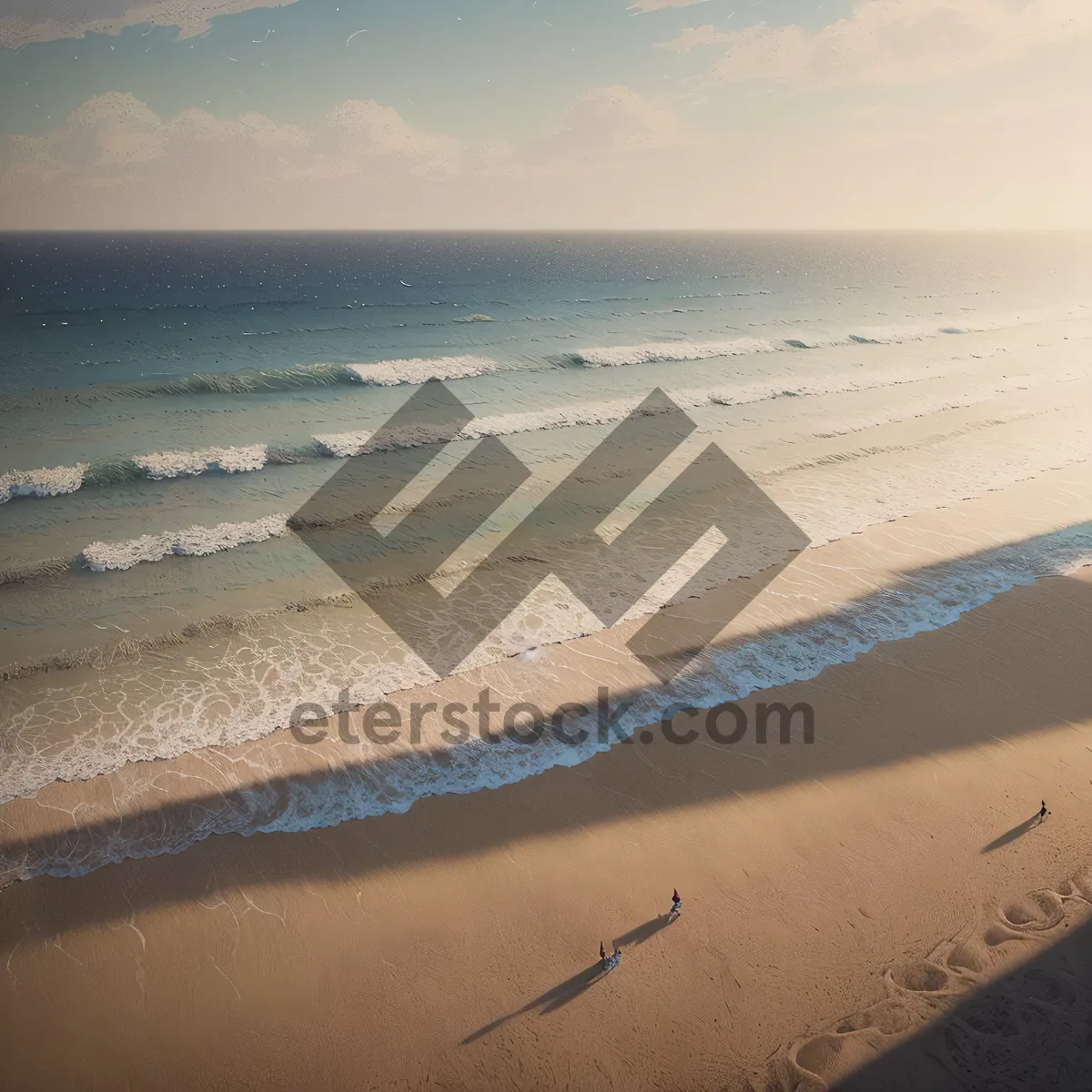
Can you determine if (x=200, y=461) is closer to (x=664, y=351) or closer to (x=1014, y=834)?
(x=1014, y=834)

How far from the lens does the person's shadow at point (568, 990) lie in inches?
252

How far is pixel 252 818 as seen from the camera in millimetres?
8508

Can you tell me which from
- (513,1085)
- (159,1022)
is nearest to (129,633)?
(159,1022)

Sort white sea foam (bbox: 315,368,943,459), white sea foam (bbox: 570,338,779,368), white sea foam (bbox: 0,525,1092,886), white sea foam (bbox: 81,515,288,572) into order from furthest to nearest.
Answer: white sea foam (bbox: 570,338,779,368) → white sea foam (bbox: 315,368,943,459) → white sea foam (bbox: 81,515,288,572) → white sea foam (bbox: 0,525,1092,886)

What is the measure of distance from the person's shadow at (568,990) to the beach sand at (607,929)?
1.1 inches

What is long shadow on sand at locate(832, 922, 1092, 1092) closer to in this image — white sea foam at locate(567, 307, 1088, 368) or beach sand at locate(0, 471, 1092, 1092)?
beach sand at locate(0, 471, 1092, 1092)

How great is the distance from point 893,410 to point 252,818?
81.0 feet

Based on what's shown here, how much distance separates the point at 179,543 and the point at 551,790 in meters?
9.99

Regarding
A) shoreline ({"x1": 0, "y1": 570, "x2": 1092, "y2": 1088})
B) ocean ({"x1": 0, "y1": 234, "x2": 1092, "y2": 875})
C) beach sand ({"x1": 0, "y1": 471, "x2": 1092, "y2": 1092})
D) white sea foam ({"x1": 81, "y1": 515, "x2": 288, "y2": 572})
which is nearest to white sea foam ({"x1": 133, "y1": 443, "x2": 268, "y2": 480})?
ocean ({"x1": 0, "y1": 234, "x2": 1092, "y2": 875})

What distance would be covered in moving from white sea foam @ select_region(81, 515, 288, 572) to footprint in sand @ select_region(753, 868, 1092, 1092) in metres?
13.0

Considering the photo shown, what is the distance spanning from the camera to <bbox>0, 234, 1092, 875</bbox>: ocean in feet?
35.1

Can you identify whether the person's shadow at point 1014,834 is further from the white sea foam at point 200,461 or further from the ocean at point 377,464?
the white sea foam at point 200,461

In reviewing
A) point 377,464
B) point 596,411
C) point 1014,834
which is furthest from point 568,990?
point 596,411

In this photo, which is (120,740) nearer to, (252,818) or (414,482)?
(252,818)
